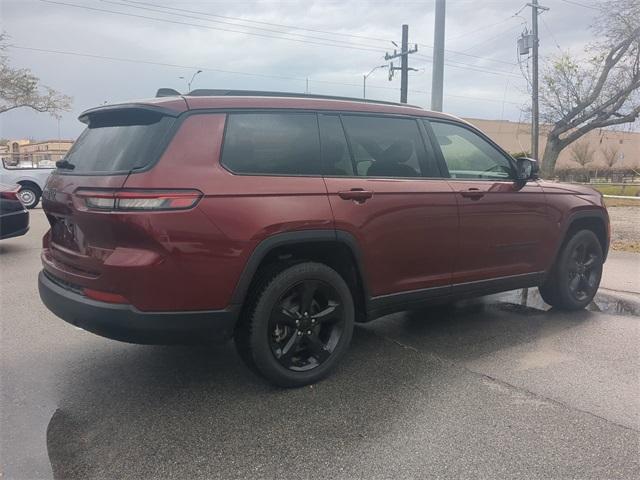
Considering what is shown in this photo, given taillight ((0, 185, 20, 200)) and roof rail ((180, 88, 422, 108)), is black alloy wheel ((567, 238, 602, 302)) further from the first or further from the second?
taillight ((0, 185, 20, 200))

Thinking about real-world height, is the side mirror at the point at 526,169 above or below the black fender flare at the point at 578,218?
above

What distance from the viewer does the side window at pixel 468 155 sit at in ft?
14.5

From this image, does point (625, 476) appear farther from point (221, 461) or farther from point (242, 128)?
point (242, 128)

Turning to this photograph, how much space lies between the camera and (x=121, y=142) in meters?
3.24

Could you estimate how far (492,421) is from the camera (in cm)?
311

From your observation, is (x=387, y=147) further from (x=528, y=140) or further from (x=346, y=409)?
(x=528, y=140)

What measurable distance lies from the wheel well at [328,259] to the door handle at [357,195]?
1.03 ft

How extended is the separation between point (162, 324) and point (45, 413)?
0.96m

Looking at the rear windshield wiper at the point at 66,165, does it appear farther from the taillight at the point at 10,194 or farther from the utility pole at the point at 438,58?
the utility pole at the point at 438,58

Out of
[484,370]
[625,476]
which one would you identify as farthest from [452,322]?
[625,476]

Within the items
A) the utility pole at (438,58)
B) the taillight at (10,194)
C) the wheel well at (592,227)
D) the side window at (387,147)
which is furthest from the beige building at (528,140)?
the side window at (387,147)

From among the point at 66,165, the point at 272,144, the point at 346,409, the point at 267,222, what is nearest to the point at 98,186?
the point at 66,165

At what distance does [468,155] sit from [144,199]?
115 inches

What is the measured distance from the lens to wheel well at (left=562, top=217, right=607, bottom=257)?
530 cm
